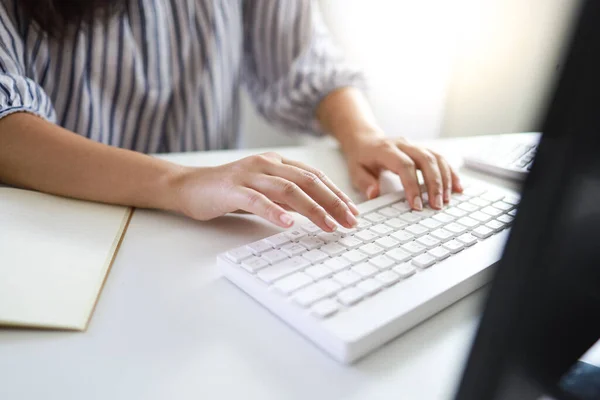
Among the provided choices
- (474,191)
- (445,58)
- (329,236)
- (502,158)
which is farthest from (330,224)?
(445,58)

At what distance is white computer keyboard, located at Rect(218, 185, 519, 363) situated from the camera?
313mm

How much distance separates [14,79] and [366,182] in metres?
0.45

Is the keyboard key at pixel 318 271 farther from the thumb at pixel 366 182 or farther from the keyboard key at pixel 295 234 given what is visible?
→ the thumb at pixel 366 182

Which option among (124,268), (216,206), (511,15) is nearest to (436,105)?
(511,15)

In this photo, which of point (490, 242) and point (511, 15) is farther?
point (511, 15)

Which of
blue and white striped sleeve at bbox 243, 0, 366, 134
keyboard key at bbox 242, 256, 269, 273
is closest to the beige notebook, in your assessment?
keyboard key at bbox 242, 256, 269, 273

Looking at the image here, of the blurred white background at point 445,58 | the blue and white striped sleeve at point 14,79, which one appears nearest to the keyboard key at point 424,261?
the blue and white striped sleeve at point 14,79

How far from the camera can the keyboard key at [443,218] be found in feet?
1.51

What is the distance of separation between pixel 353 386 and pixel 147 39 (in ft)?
2.12

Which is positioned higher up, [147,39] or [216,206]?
[147,39]

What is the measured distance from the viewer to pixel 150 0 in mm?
727

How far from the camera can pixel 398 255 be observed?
0.39 meters

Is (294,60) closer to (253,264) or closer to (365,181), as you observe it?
(365,181)

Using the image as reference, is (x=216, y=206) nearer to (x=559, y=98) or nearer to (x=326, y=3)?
(x=559, y=98)
